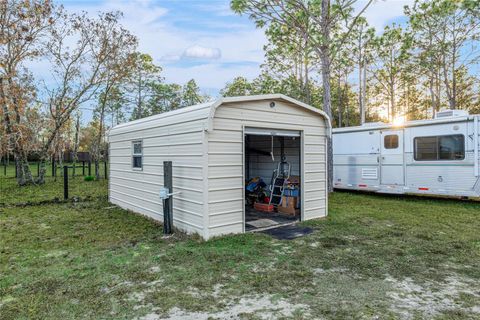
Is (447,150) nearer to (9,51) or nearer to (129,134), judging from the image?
(129,134)

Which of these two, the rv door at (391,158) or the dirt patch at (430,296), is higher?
the rv door at (391,158)

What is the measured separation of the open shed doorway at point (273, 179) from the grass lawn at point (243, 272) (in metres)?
0.98

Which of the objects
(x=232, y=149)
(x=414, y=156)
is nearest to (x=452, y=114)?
(x=414, y=156)

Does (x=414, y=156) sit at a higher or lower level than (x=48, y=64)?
lower

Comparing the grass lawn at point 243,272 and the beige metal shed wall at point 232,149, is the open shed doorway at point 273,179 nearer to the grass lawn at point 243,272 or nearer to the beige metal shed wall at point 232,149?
the beige metal shed wall at point 232,149

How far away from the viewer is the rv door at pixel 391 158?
30.2 ft

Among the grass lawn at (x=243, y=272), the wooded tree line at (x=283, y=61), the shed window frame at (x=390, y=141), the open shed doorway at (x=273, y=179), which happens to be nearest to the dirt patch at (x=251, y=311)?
the grass lawn at (x=243, y=272)

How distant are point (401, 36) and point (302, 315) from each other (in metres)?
18.4

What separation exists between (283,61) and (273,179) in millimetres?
11687

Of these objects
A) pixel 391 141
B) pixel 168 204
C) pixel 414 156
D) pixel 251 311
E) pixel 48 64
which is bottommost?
pixel 251 311

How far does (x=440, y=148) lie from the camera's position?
837cm

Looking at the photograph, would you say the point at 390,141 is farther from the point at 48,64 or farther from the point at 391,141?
the point at 48,64

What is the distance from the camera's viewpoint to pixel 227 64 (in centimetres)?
1630

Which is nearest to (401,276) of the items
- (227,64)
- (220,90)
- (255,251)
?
(255,251)
